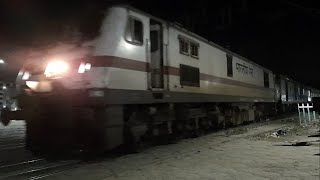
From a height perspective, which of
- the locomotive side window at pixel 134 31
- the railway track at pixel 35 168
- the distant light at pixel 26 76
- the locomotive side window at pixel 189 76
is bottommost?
the railway track at pixel 35 168

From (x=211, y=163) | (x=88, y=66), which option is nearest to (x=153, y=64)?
(x=88, y=66)

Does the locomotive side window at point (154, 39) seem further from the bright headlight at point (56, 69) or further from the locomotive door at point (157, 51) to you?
the bright headlight at point (56, 69)

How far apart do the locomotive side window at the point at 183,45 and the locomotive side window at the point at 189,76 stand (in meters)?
0.51

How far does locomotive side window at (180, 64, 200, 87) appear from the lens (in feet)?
46.2

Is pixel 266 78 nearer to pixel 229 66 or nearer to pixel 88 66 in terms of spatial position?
pixel 229 66

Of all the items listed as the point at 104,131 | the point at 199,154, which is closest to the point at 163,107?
the point at 199,154

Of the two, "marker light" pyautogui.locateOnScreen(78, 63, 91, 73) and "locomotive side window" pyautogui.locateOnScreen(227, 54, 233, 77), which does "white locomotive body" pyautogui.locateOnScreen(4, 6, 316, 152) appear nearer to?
"marker light" pyautogui.locateOnScreen(78, 63, 91, 73)

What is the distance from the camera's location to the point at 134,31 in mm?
10961

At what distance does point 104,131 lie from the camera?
9586mm

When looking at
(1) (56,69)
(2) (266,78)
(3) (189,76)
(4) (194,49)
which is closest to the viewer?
(1) (56,69)

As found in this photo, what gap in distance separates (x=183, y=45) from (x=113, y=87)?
4.95 meters

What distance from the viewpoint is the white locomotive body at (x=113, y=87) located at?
978cm

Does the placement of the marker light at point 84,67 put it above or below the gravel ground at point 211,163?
above

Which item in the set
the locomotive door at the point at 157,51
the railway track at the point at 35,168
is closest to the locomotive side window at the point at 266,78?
the locomotive door at the point at 157,51
